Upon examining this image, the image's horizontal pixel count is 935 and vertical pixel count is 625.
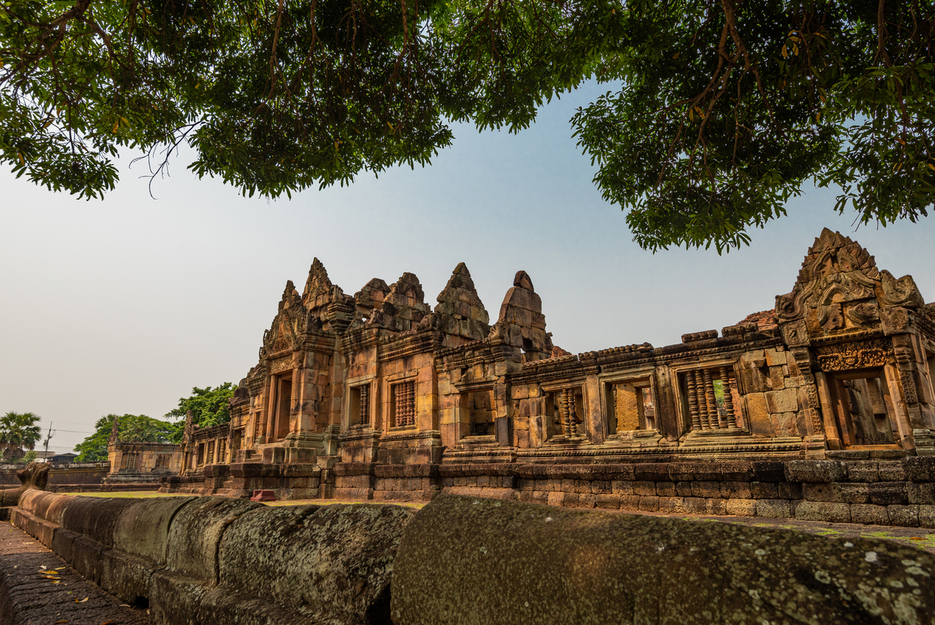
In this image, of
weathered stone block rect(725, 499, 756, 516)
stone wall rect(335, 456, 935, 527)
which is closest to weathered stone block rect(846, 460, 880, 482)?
stone wall rect(335, 456, 935, 527)

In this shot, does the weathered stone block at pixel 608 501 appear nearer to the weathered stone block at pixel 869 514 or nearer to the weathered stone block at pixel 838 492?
the weathered stone block at pixel 838 492

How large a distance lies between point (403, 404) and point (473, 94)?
27.1 feet

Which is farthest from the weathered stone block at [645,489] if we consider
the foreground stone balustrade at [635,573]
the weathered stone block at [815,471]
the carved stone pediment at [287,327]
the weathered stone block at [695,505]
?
the carved stone pediment at [287,327]

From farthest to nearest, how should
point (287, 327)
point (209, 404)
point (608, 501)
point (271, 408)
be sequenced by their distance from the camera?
point (209, 404) < point (271, 408) < point (287, 327) < point (608, 501)

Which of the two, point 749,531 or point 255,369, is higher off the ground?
point 255,369

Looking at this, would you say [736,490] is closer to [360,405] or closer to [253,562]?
[253,562]

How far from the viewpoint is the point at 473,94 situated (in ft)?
26.6

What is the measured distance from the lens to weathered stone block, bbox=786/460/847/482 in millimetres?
6781

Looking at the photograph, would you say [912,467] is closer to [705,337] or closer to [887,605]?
[705,337]

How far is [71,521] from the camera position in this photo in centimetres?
601

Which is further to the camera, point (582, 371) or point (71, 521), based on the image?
point (582, 371)

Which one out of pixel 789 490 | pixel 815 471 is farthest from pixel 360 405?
pixel 815 471

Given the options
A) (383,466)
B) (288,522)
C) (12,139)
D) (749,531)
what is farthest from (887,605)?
(383,466)

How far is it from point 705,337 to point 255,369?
50.7 ft
